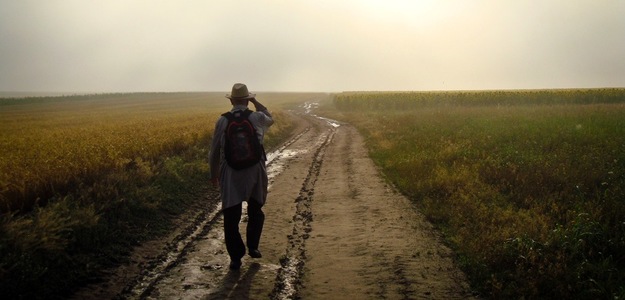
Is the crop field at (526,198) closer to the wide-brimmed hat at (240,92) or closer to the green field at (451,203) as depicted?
the green field at (451,203)

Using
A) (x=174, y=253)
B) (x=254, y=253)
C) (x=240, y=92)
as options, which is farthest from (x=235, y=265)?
(x=240, y=92)

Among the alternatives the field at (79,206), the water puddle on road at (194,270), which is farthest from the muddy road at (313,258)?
the field at (79,206)

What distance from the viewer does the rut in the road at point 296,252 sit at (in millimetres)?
4930

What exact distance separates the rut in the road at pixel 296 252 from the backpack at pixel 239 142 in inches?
55.9

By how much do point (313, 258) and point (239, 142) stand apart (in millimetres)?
1883

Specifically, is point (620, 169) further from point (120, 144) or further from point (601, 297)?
point (120, 144)

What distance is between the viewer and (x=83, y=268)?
5367 millimetres

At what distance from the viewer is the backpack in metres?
5.43

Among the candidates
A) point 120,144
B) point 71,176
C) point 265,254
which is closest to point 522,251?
point 265,254

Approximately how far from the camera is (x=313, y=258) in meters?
5.93

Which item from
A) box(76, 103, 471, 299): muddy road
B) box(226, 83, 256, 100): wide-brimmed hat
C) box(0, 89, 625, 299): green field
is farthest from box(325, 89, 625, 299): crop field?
box(226, 83, 256, 100): wide-brimmed hat

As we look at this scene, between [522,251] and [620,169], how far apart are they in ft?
19.6

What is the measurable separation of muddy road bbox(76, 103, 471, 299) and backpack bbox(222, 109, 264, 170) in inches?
53.9

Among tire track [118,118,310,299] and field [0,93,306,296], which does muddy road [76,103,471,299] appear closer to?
tire track [118,118,310,299]
